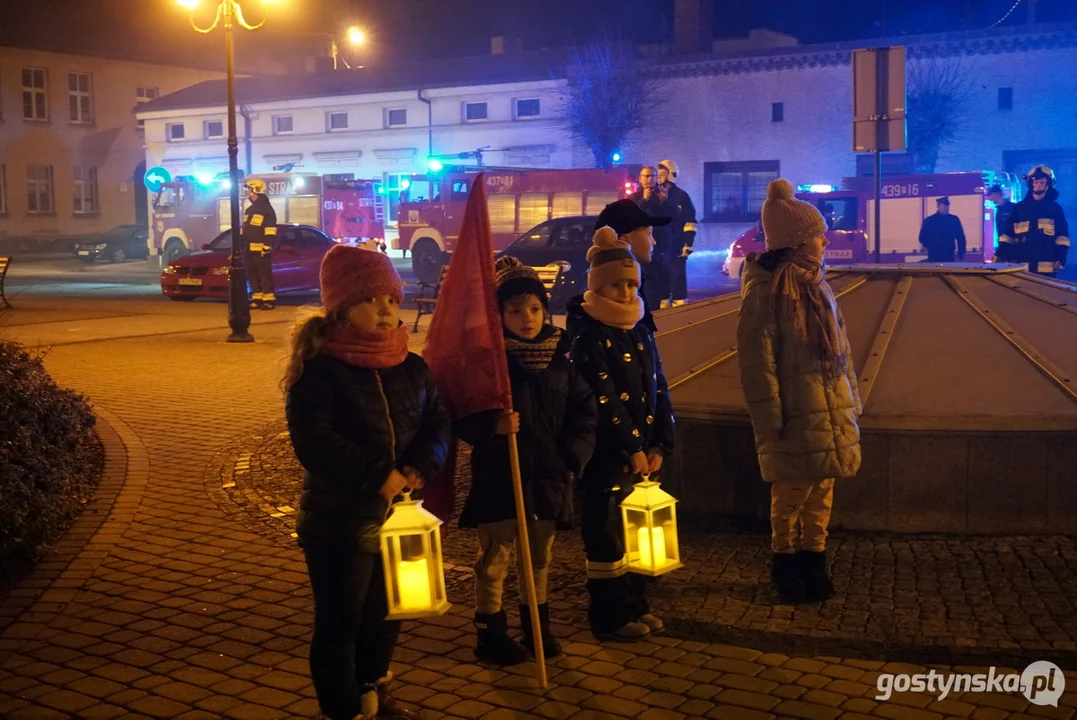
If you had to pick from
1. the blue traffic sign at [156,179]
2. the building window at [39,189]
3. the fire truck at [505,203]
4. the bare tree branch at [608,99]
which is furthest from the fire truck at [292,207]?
the building window at [39,189]

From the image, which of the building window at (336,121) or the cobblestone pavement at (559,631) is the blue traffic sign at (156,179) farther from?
the cobblestone pavement at (559,631)

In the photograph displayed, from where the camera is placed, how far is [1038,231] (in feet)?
40.8

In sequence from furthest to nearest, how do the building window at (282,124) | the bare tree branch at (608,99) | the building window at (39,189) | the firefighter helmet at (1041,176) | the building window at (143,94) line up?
the building window at (143,94) → the building window at (39,189) → the building window at (282,124) → the bare tree branch at (608,99) → the firefighter helmet at (1041,176)

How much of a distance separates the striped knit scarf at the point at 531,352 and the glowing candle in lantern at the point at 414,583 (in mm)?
962

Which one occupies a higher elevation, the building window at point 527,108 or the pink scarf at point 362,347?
the building window at point 527,108

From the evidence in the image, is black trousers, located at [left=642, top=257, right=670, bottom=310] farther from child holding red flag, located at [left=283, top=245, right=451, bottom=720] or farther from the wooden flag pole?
child holding red flag, located at [left=283, top=245, right=451, bottom=720]

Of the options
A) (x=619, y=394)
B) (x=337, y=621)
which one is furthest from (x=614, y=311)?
(x=337, y=621)

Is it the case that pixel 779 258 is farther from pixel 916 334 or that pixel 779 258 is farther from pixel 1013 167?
pixel 1013 167

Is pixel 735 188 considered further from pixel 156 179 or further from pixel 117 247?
pixel 117 247

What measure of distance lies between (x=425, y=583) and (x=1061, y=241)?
33.8ft

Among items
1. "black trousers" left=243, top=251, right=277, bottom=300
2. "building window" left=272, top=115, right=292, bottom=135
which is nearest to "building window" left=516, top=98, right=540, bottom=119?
"building window" left=272, top=115, right=292, bottom=135

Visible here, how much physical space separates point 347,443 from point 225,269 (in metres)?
20.1

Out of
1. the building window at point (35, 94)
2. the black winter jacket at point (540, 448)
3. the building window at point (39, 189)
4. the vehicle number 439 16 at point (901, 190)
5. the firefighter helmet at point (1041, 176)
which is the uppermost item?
the building window at point (35, 94)

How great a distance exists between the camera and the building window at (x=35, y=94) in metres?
55.9
